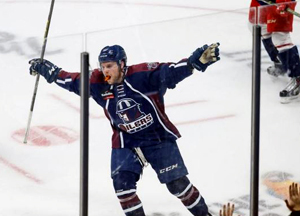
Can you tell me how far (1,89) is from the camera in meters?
3.27

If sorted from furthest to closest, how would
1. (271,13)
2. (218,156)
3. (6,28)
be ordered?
(6,28), (218,156), (271,13)

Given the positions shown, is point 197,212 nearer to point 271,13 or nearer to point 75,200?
point 75,200

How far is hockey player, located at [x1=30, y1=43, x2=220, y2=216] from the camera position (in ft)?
9.75

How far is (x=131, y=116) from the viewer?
3047mm

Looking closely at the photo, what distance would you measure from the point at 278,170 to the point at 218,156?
216 millimetres

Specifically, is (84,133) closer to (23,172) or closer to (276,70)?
(23,172)

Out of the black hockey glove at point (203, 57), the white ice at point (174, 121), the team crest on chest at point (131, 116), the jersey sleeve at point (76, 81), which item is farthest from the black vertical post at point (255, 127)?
the jersey sleeve at point (76, 81)

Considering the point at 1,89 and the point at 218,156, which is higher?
the point at 1,89

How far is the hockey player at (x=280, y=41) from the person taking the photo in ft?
9.77

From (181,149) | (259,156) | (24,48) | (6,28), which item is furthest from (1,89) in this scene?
(6,28)

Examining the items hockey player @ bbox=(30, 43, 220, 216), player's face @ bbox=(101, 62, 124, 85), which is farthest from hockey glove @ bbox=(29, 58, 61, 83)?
player's face @ bbox=(101, 62, 124, 85)

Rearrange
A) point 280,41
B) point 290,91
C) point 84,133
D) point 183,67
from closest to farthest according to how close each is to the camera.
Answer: point 84,133 → point 183,67 → point 280,41 → point 290,91

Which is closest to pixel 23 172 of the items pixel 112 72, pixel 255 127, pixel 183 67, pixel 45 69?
pixel 45 69

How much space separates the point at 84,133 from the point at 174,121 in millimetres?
338
